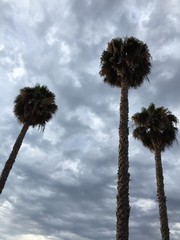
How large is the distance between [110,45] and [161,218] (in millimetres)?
13251

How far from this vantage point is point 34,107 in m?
28.6

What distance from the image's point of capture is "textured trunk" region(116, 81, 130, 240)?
47.9 ft

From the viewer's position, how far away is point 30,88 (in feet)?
99.8

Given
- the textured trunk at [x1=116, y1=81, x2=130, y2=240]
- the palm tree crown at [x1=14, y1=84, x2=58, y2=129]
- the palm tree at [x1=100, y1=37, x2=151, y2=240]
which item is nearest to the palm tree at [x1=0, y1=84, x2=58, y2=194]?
the palm tree crown at [x1=14, y1=84, x2=58, y2=129]

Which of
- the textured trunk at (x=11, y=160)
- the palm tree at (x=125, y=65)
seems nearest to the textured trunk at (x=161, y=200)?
the palm tree at (x=125, y=65)

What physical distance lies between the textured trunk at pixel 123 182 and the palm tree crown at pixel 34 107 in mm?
11746

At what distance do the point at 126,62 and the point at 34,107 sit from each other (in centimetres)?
1091

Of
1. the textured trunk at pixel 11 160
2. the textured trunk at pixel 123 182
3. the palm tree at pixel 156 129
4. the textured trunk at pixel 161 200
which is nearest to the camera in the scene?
the textured trunk at pixel 123 182

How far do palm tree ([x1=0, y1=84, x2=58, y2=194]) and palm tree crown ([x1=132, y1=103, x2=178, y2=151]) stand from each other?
8.63 metres

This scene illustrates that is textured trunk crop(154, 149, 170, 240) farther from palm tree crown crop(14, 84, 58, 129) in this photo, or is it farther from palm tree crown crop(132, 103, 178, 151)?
palm tree crown crop(14, 84, 58, 129)

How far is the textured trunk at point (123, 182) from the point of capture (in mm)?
14594

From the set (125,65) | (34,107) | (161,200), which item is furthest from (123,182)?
(34,107)

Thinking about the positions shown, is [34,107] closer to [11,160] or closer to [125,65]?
[11,160]

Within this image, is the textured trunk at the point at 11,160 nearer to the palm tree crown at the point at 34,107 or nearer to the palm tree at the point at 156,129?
the palm tree crown at the point at 34,107
